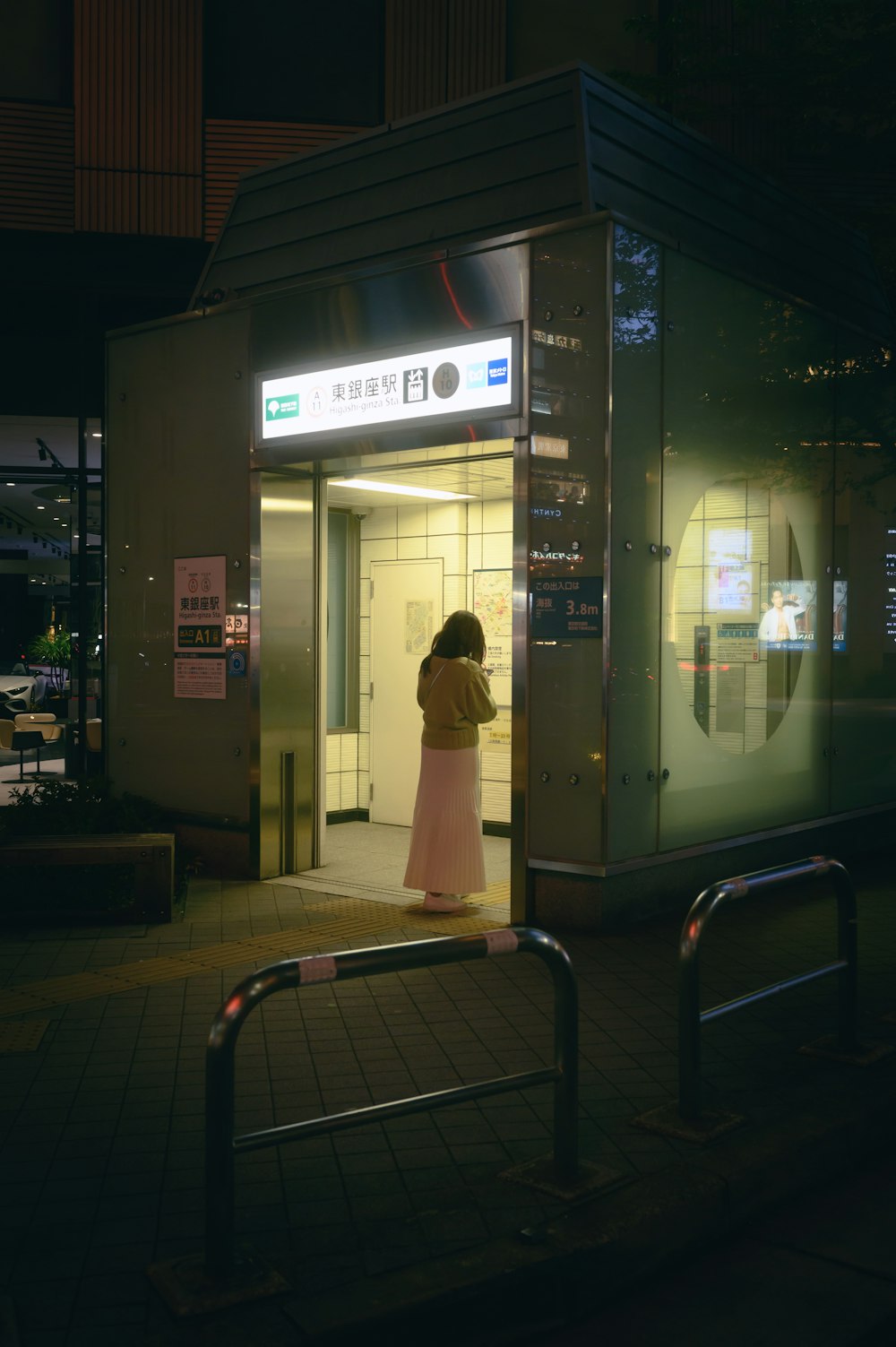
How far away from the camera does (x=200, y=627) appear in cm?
879

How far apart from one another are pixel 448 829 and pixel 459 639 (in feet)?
4.01

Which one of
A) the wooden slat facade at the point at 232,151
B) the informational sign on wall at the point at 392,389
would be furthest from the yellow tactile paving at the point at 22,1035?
the wooden slat facade at the point at 232,151

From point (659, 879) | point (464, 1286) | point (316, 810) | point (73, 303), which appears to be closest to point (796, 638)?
point (659, 879)

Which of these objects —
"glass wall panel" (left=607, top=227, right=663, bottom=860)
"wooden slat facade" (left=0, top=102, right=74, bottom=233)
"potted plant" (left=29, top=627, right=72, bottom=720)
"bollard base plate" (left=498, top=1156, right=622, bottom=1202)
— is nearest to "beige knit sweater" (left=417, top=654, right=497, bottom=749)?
"glass wall panel" (left=607, top=227, right=663, bottom=860)

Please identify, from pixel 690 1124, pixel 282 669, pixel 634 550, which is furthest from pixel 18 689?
pixel 690 1124

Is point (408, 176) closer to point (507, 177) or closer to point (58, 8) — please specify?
point (507, 177)

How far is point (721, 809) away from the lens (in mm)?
7789

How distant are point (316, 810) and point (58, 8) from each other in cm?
872

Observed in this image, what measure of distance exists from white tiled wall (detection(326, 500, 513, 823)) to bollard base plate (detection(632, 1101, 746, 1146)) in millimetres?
5961

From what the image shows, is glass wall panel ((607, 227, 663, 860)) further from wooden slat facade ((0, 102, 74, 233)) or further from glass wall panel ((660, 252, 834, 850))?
wooden slat facade ((0, 102, 74, 233))

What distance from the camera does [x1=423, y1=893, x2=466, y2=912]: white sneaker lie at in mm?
7492

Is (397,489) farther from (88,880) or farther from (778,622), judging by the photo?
(88,880)

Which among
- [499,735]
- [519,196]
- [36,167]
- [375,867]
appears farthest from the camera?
[36,167]

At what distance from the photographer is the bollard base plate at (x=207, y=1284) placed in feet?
9.59
